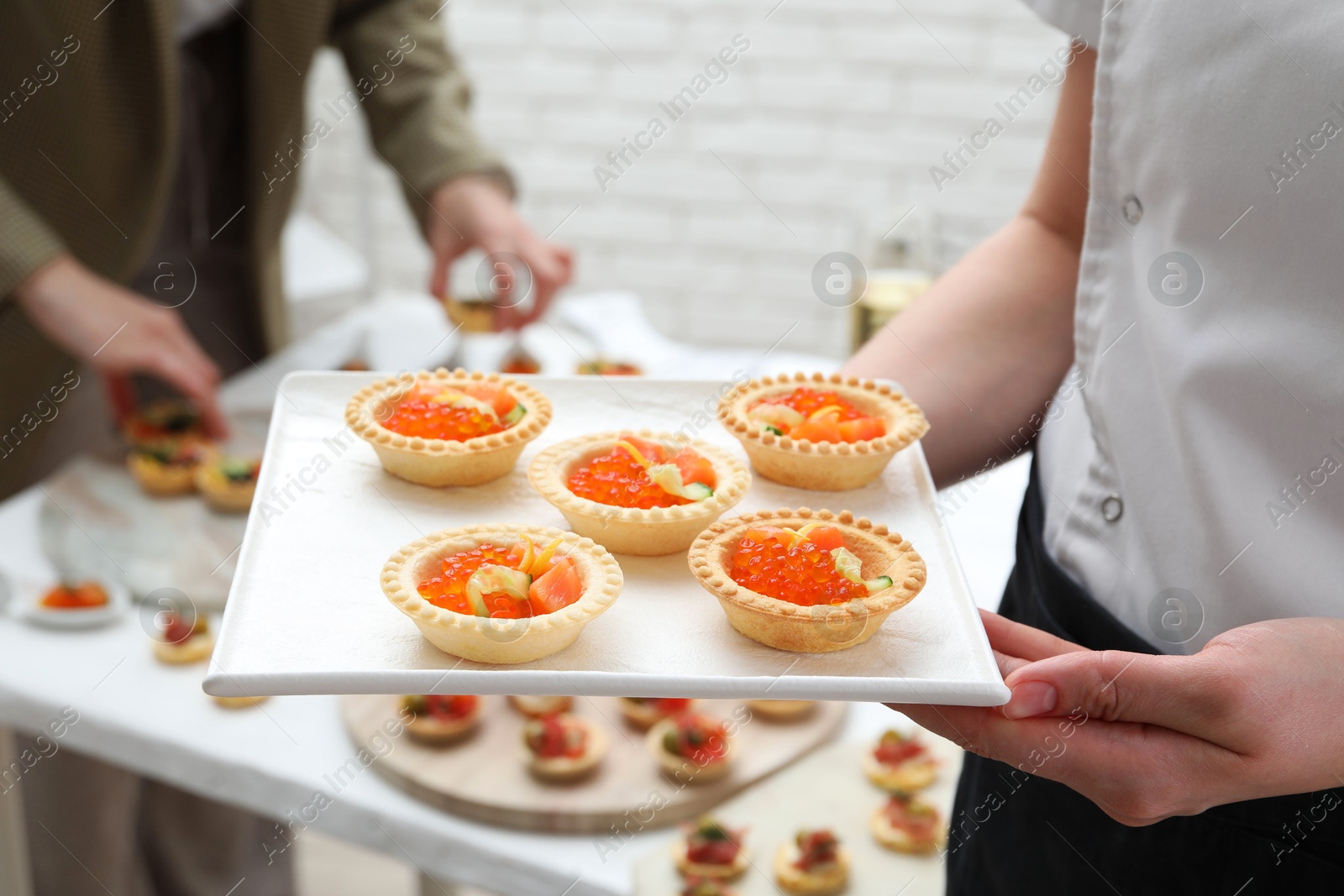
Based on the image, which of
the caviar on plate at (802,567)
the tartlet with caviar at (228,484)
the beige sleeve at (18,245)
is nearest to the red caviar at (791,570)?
the caviar on plate at (802,567)

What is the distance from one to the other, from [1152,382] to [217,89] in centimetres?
236

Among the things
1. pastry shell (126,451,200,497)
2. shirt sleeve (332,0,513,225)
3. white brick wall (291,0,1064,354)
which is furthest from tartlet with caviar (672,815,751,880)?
white brick wall (291,0,1064,354)

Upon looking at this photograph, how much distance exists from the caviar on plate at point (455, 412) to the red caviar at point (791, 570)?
13.2 inches

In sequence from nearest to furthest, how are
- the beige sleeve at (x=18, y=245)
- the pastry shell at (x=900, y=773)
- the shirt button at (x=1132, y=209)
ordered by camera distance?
the shirt button at (x=1132, y=209)
the pastry shell at (x=900, y=773)
the beige sleeve at (x=18, y=245)

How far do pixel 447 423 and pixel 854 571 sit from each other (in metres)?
0.48

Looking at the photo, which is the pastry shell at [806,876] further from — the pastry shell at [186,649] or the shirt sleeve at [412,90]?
the shirt sleeve at [412,90]

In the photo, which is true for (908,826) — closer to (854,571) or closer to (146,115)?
(854,571)

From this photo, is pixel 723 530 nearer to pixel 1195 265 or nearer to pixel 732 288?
pixel 1195 265

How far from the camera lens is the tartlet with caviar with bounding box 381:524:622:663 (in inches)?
35.3

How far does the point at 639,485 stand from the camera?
3.84ft

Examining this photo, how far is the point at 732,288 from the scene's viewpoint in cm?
484

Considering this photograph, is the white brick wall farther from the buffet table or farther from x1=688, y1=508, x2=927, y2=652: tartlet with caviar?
x1=688, y1=508, x2=927, y2=652: tartlet with caviar

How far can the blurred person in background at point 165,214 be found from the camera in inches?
83.6

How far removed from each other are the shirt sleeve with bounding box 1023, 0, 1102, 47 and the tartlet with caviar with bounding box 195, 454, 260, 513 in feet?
5.89
